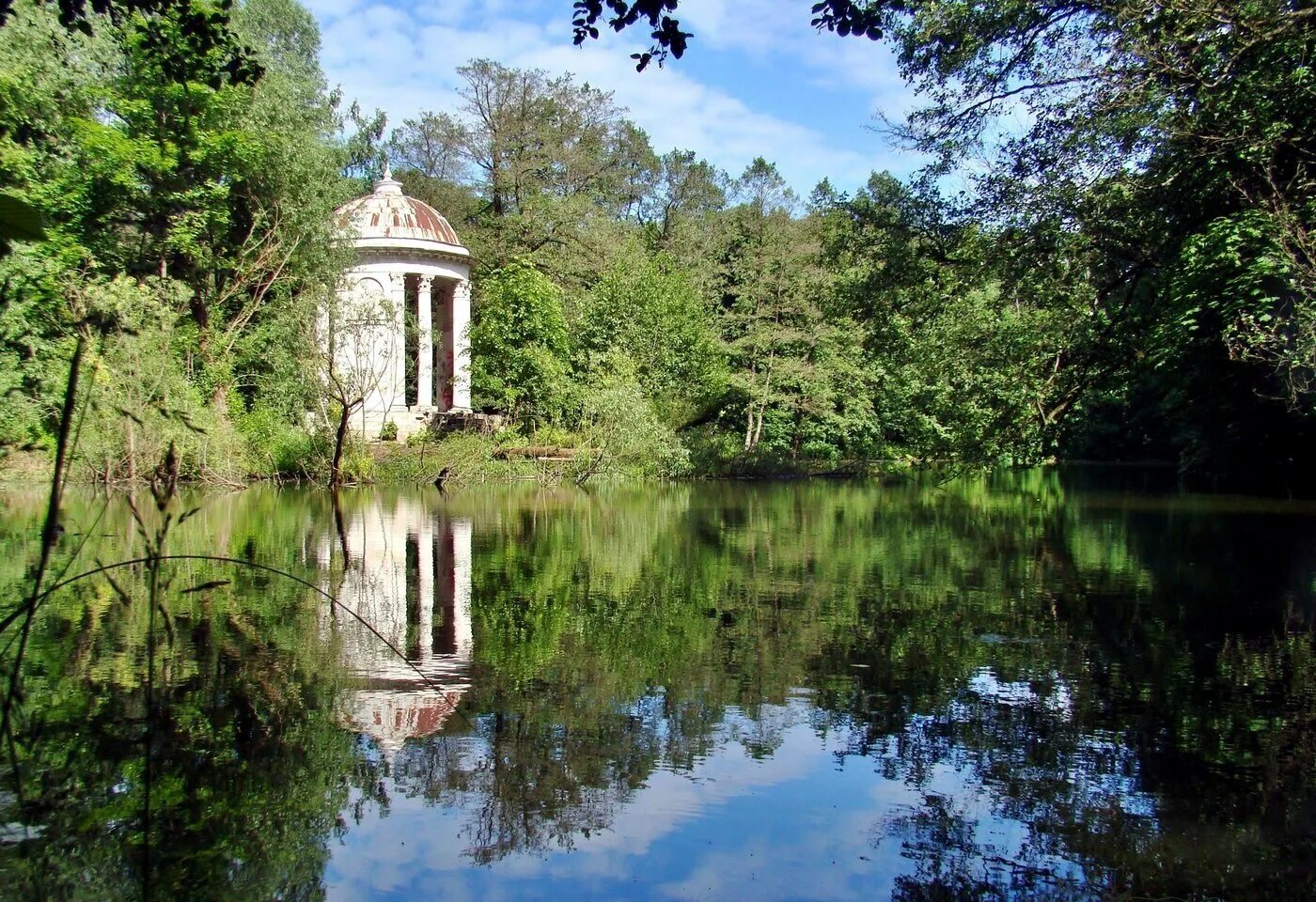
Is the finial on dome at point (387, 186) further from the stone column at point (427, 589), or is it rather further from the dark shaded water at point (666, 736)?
the dark shaded water at point (666, 736)

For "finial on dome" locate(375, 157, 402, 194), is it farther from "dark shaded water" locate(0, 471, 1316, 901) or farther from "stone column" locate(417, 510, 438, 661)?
"dark shaded water" locate(0, 471, 1316, 901)

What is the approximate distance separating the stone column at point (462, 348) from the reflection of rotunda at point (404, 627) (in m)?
19.1

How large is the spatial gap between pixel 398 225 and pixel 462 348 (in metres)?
4.46

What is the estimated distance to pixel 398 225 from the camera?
35156 mm

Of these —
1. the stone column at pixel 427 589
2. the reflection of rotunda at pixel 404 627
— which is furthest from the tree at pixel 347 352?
the reflection of rotunda at pixel 404 627

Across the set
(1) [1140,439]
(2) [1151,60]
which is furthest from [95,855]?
(1) [1140,439]

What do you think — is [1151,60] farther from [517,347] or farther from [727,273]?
[727,273]

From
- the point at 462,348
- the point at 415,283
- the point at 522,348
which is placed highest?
the point at 415,283

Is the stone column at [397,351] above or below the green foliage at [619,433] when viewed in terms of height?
above

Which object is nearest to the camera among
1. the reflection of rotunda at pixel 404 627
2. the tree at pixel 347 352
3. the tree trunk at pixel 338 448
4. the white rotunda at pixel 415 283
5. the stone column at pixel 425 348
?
the reflection of rotunda at pixel 404 627

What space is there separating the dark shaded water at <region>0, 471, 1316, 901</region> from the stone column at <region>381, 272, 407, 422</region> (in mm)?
18057

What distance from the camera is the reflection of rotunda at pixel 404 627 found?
19.8ft

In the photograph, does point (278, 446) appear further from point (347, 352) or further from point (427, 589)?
point (427, 589)

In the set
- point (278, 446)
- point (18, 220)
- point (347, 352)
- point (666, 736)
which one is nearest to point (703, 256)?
point (347, 352)
